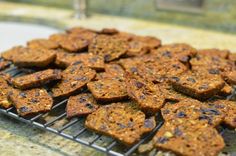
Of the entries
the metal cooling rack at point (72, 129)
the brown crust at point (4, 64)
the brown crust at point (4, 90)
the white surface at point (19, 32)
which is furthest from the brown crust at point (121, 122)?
the white surface at point (19, 32)

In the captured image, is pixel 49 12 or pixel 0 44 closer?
pixel 0 44

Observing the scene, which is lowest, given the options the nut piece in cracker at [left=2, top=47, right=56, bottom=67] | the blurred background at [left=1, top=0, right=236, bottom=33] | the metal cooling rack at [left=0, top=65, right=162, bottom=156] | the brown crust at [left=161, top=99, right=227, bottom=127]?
the metal cooling rack at [left=0, top=65, right=162, bottom=156]

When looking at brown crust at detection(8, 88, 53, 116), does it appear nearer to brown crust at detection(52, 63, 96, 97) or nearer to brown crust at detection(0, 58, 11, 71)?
brown crust at detection(52, 63, 96, 97)

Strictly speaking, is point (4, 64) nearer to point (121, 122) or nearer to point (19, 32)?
point (121, 122)

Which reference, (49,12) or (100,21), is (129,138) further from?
(49,12)

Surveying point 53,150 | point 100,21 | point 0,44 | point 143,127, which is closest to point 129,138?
point 143,127

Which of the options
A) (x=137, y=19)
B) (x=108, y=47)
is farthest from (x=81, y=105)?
(x=137, y=19)

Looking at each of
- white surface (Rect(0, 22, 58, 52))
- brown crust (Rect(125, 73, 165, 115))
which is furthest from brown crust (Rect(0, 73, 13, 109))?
white surface (Rect(0, 22, 58, 52))

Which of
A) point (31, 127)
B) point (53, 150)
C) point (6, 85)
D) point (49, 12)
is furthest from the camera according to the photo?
point (49, 12)
